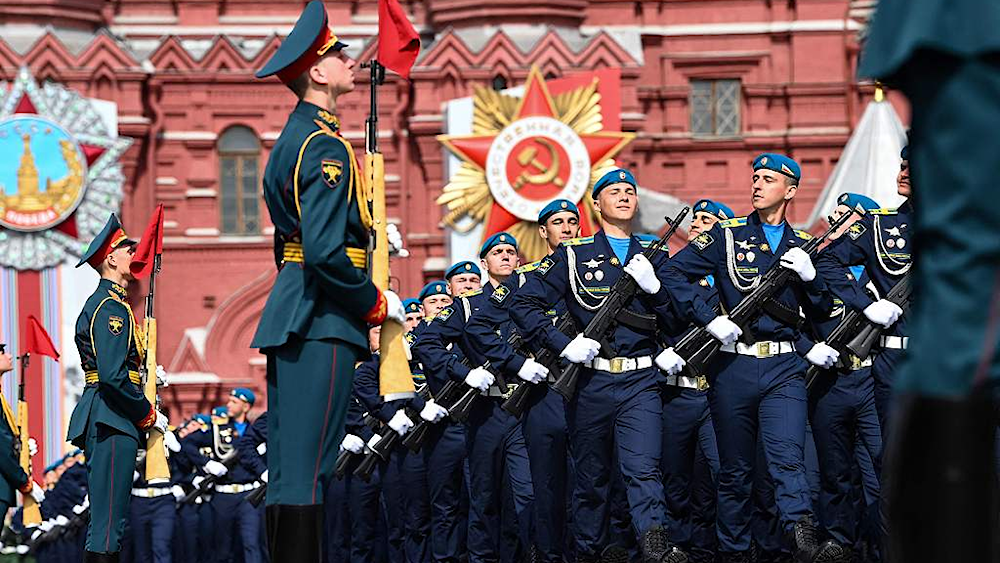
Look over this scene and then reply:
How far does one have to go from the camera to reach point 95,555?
32.0 feet

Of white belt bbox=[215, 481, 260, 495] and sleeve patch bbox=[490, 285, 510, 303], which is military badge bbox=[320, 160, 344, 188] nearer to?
sleeve patch bbox=[490, 285, 510, 303]

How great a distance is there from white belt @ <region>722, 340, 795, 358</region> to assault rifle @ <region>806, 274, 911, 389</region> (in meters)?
0.32

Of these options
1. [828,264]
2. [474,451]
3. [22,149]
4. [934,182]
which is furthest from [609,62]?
[934,182]

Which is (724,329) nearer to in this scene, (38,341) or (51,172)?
(38,341)

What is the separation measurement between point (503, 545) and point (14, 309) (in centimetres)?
1444

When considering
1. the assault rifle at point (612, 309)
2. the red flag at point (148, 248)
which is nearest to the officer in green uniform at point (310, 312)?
the assault rifle at point (612, 309)

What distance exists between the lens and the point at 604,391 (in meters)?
9.94

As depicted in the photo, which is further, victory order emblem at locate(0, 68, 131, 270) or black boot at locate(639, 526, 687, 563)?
victory order emblem at locate(0, 68, 131, 270)

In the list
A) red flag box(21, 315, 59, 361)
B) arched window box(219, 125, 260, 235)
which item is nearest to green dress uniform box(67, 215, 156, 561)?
red flag box(21, 315, 59, 361)

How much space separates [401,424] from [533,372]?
7.50 ft

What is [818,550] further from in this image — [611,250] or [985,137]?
[985,137]

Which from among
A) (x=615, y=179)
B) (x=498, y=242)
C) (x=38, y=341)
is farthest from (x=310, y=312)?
(x=38, y=341)

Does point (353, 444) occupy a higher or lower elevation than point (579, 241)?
lower

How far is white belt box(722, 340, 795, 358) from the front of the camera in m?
9.66
